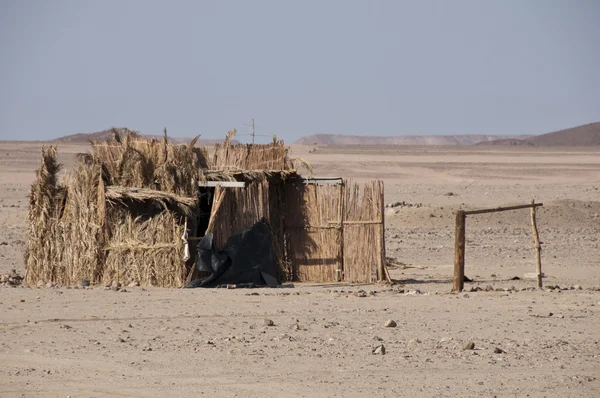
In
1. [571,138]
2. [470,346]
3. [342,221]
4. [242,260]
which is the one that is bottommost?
[470,346]

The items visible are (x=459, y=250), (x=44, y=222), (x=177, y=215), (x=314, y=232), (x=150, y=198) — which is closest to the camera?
(x=459, y=250)

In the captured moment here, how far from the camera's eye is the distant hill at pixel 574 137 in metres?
113

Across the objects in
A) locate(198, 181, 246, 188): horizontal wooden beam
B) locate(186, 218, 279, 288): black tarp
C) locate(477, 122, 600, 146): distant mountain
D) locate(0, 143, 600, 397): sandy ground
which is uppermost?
locate(477, 122, 600, 146): distant mountain

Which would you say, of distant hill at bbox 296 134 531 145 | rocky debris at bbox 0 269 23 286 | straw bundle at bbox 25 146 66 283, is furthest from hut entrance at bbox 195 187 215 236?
distant hill at bbox 296 134 531 145

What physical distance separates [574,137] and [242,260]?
344ft

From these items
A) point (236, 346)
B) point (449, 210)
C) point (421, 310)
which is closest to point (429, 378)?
point (236, 346)

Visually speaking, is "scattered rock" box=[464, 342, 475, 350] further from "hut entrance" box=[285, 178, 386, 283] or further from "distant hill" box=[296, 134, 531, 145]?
"distant hill" box=[296, 134, 531, 145]

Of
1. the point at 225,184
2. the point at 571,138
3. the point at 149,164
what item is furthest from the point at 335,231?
the point at 571,138

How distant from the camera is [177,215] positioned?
16984mm

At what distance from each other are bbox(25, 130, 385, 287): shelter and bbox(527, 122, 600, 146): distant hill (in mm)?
95857

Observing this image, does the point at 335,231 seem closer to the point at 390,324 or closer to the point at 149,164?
the point at 149,164

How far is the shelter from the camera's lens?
16750mm

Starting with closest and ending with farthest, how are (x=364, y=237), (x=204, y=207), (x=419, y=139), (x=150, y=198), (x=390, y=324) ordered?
(x=390, y=324)
(x=150, y=198)
(x=364, y=237)
(x=204, y=207)
(x=419, y=139)

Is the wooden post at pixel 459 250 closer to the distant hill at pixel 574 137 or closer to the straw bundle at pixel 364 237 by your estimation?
the straw bundle at pixel 364 237
